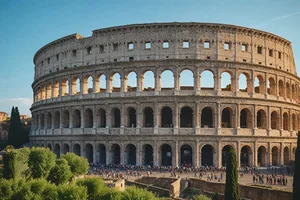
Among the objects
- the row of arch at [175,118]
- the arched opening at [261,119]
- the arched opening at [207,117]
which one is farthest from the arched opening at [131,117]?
the arched opening at [261,119]

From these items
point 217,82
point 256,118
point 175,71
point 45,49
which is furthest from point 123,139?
point 45,49

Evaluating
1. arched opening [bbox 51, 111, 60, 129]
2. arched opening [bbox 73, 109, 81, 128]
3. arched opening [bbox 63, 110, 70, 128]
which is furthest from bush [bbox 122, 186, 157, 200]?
arched opening [bbox 51, 111, 60, 129]

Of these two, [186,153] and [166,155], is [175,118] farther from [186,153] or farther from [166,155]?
[166,155]

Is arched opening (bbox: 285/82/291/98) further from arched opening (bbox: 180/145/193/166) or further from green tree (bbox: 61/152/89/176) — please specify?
green tree (bbox: 61/152/89/176)

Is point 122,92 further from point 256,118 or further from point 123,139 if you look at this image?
point 256,118

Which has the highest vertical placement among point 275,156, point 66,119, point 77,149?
point 66,119

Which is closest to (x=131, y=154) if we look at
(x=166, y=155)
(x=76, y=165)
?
(x=166, y=155)
